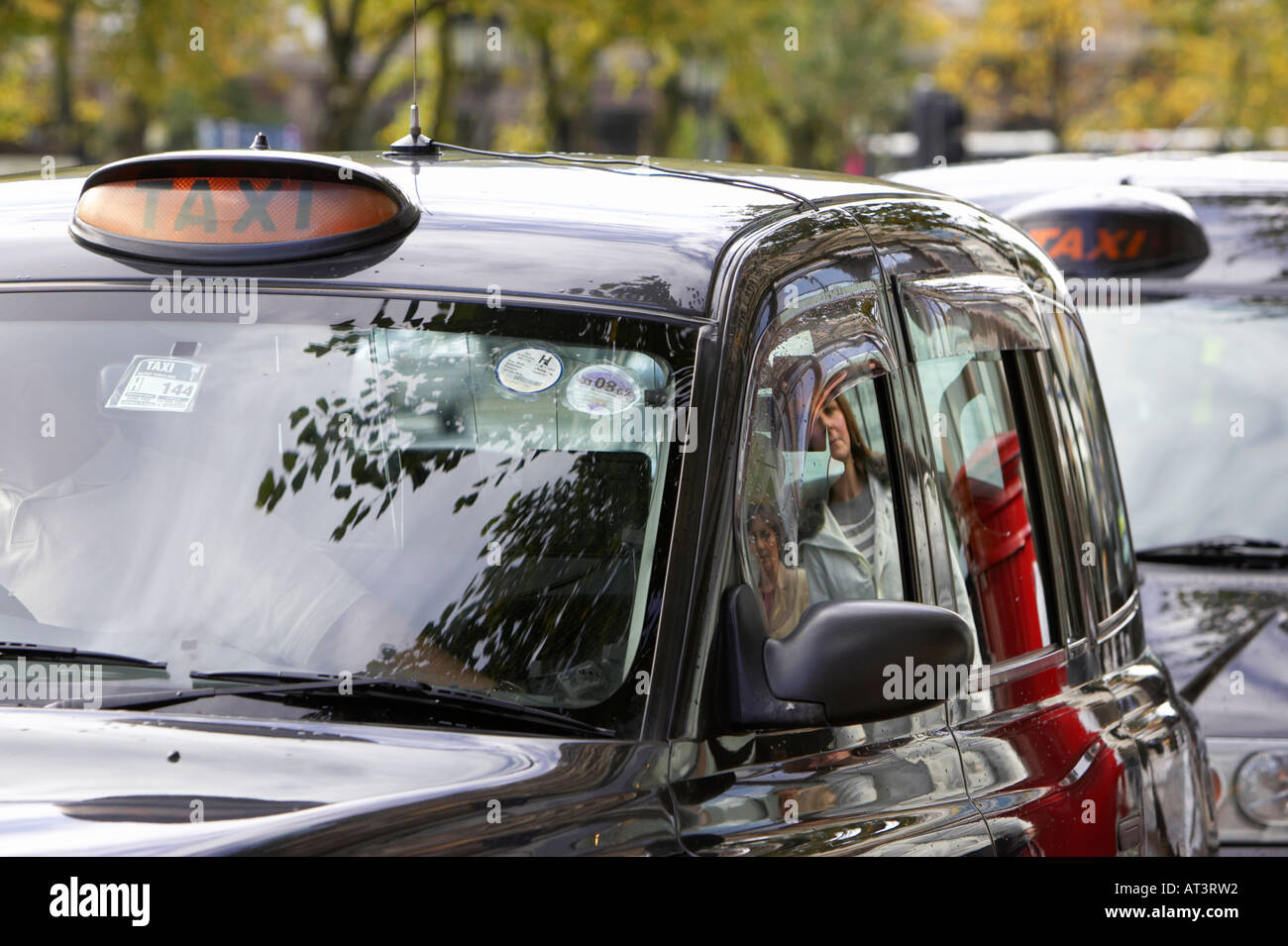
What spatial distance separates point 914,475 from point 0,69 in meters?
20.8

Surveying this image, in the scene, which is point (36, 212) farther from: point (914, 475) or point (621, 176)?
point (914, 475)

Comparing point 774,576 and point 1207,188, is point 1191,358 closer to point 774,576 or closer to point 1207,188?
point 1207,188

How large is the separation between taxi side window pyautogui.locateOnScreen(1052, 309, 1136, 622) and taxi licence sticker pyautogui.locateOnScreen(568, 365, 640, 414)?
135 cm

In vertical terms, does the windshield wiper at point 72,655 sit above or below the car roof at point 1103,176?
below

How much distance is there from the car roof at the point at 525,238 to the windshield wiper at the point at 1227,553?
119 inches

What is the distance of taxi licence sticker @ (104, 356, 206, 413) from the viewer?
9.17 ft

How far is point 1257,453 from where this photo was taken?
241 inches

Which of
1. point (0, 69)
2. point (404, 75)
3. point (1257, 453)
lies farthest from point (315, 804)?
point (404, 75)

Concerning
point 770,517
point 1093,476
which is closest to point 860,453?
point 770,517

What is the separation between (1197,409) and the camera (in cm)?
617

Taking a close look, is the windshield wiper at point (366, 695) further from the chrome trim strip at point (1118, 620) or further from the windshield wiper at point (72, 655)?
Result: the chrome trim strip at point (1118, 620)

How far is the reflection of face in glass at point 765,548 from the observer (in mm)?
2693

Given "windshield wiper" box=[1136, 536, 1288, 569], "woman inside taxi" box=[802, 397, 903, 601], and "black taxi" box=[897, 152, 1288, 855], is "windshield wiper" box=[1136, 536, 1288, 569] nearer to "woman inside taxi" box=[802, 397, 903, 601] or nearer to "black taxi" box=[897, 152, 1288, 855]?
"black taxi" box=[897, 152, 1288, 855]

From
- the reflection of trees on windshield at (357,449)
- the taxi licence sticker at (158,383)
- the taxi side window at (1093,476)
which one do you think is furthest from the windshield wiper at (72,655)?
the taxi side window at (1093,476)
